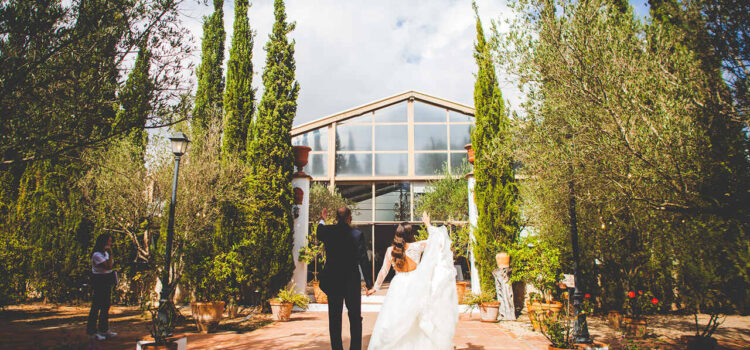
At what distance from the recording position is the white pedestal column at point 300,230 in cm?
1075

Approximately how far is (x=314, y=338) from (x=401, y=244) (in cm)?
290

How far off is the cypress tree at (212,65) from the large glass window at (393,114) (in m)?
7.25

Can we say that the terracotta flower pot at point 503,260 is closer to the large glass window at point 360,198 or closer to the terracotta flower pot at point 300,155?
the terracotta flower pot at point 300,155

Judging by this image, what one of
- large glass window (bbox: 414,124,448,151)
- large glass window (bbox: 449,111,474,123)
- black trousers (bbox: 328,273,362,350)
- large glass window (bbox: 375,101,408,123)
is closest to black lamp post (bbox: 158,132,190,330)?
black trousers (bbox: 328,273,362,350)

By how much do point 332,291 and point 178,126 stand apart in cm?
743

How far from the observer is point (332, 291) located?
15.1 ft

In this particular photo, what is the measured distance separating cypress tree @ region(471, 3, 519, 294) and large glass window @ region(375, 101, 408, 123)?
7.57 meters

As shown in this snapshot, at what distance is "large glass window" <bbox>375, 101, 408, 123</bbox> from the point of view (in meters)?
18.2

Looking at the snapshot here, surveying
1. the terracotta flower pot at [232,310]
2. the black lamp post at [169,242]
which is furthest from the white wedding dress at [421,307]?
the terracotta flower pot at [232,310]

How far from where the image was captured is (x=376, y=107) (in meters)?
18.2

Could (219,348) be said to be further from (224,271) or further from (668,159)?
(668,159)

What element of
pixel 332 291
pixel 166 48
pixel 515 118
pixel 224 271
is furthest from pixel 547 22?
pixel 224 271

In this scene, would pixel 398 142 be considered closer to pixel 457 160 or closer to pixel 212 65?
pixel 457 160

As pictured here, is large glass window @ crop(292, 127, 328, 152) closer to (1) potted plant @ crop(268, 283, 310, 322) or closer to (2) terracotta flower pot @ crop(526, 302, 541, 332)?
(1) potted plant @ crop(268, 283, 310, 322)
